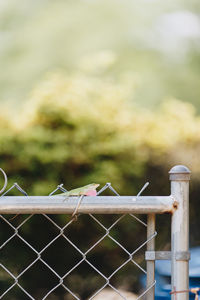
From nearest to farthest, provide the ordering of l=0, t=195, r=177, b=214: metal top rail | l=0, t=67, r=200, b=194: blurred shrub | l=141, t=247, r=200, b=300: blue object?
l=0, t=195, r=177, b=214: metal top rail < l=141, t=247, r=200, b=300: blue object < l=0, t=67, r=200, b=194: blurred shrub

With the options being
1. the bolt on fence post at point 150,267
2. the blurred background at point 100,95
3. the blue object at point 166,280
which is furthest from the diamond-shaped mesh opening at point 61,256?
the bolt on fence post at point 150,267

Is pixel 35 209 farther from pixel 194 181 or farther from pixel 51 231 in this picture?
pixel 194 181

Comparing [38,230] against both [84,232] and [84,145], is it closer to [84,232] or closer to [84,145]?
[84,232]

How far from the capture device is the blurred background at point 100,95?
12.7ft

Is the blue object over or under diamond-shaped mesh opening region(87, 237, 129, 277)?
under

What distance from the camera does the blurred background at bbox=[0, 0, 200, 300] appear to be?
3.86 meters

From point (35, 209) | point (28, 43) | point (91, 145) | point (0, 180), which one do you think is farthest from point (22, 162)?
point (35, 209)

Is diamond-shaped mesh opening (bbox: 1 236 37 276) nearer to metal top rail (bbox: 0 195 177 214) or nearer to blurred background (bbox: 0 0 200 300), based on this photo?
blurred background (bbox: 0 0 200 300)

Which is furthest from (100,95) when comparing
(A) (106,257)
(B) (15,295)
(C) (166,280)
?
(C) (166,280)

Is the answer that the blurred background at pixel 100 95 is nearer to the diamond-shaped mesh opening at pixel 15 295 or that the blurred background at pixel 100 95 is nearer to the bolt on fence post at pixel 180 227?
the diamond-shaped mesh opening at pixel 15 295

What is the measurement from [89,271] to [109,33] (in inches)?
89.9

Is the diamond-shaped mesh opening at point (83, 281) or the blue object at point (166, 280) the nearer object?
the blue object at point (166, 280)

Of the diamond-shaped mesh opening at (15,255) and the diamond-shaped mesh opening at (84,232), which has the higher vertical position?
the diamond-shaped mesh opening at (84,232)

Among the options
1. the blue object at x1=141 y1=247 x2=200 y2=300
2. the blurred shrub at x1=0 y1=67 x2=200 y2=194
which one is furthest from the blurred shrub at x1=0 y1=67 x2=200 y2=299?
the blue object at x1=141 y1=247 x2=200 y2=300
